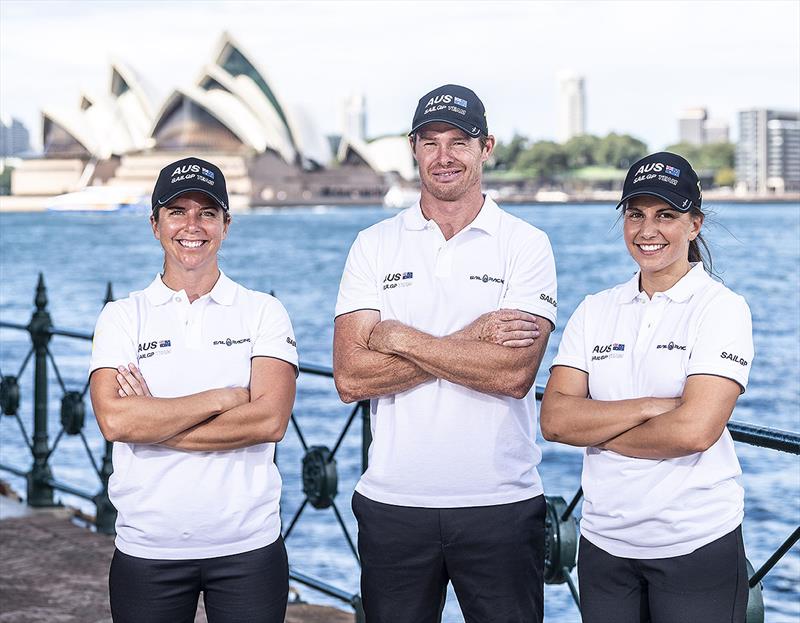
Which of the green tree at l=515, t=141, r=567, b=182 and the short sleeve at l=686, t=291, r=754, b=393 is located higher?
the green tree at l=515, t=141, r=567, b=182

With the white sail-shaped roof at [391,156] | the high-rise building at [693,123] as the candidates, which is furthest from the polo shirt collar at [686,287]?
the high-rise building at [693,123]

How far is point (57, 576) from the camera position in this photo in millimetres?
4520

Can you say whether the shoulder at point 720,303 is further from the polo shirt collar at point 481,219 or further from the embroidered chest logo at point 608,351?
the polo shirt collar at point 481,219

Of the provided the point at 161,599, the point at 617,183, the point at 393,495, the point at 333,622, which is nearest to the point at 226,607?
the point at 161,599

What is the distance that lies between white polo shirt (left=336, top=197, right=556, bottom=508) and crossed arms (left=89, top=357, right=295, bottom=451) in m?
0.30

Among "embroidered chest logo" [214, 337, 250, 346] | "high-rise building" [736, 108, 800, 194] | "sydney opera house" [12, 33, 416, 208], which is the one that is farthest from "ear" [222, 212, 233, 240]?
"high-rise building" [736, 108, 800, 194]

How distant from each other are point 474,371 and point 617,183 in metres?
122

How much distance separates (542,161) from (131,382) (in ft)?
379

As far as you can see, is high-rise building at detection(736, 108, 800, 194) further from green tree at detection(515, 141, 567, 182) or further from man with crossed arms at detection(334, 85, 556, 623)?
man with crossed arms at detection(334, 85, 556, 623)

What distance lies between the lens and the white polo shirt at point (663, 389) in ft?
7.63

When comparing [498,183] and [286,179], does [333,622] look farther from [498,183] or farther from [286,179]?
[498,183]

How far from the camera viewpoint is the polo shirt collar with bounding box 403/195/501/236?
2.79m

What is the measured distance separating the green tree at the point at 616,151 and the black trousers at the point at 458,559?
120m

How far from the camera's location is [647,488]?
2365 millimetres
